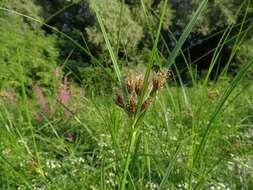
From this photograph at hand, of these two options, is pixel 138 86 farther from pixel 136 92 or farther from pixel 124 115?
pixel 124 115

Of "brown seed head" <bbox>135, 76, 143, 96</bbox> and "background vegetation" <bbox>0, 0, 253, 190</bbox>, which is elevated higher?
"brown seed head" <bbox>135, 76, 143, 96</bbox>

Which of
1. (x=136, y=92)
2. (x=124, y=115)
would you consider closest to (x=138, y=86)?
(x=136, y=92)

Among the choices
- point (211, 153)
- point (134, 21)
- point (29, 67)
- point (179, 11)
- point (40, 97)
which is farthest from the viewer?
point (179, 11)

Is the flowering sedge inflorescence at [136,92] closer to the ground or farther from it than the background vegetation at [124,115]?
farther from it

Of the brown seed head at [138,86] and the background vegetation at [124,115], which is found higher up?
the brown seed head at [138,86]

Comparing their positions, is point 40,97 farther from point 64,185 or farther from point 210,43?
point 210,43

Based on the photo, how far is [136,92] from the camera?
1.48 ft

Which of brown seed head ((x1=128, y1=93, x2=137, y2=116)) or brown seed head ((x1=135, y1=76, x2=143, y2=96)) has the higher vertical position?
brown seed head ((x1=135, y1=76, x2=143, y2=96))

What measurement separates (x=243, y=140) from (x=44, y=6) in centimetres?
780

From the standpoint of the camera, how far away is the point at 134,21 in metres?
8.49

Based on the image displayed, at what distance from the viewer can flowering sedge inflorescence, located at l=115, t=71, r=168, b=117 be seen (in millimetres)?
442

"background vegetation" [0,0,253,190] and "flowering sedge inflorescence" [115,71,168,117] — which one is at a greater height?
"flowering sedge inflorescence" [115,71,168,117]

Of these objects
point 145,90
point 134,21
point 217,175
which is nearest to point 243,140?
point 217,175

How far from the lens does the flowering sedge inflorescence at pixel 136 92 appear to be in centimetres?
44
